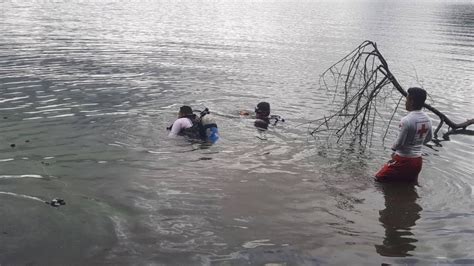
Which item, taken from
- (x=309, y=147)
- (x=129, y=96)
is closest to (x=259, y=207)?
(x=309, y=147)

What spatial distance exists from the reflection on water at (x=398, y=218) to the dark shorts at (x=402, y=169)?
27cm

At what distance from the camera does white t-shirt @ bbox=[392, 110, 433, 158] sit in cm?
941

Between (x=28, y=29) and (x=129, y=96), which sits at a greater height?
(x=28, y=29)

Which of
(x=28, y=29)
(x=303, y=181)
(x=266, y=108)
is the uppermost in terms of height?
(x=28, y=29)

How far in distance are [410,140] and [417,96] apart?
94 cm

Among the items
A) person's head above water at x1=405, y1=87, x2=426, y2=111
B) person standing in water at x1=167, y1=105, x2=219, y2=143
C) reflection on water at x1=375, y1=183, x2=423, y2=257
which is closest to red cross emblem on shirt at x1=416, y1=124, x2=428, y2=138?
person's head above water at x1=405, y1=87, x2=426, y2=111

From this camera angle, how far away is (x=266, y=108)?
49.9 ft

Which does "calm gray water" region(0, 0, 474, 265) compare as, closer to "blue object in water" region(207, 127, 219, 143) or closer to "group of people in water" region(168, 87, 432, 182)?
"blue object in water" region(207, 127, 219, 143)

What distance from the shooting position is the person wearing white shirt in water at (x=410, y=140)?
940 centimetres

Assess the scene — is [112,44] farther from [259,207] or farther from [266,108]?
[259,207]

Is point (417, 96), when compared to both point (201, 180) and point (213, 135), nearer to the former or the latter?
point (201, 180)

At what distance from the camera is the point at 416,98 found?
932cm

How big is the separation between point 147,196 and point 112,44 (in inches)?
1018

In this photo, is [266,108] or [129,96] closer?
[266,108]
